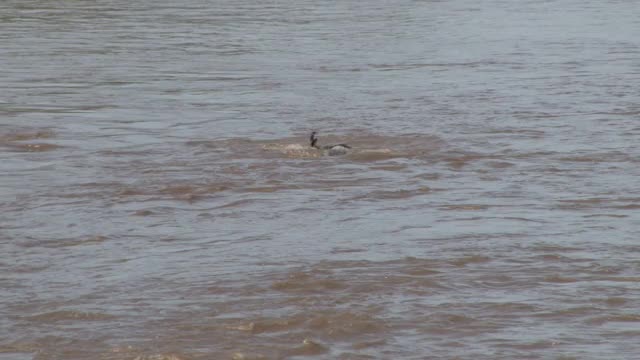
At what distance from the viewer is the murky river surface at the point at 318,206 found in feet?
24.3

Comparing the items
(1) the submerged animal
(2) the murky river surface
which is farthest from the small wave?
(1) the submerged animal

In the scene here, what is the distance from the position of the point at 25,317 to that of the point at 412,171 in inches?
197

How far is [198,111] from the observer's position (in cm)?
1579

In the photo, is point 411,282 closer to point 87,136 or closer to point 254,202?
point 254,202

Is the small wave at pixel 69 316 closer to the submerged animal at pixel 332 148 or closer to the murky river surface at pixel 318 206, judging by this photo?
the murky river surface at pixel 318 206

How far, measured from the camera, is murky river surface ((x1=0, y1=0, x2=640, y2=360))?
7.40m

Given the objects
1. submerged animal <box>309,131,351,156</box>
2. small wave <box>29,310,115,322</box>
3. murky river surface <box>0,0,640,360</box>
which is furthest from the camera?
submerged animal <box>309,131,351,156</box>

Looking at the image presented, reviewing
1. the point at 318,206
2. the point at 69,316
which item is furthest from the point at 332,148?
the point at 69,316

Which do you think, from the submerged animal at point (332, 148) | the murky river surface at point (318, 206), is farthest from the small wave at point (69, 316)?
the submerged animal at point (332, 148)

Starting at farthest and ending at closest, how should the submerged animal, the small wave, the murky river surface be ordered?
the submerged animal < the small wave < the murky river surface

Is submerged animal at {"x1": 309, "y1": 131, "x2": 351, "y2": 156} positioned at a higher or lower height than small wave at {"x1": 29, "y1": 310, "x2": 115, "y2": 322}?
lower

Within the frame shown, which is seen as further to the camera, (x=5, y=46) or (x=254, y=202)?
(x=5, y=46)

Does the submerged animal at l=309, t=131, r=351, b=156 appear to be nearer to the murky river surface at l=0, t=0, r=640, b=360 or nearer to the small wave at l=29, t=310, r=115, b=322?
the murky river surface at l=0, t=0, r=640, b=360

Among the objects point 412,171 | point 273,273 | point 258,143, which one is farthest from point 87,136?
point 273,273
